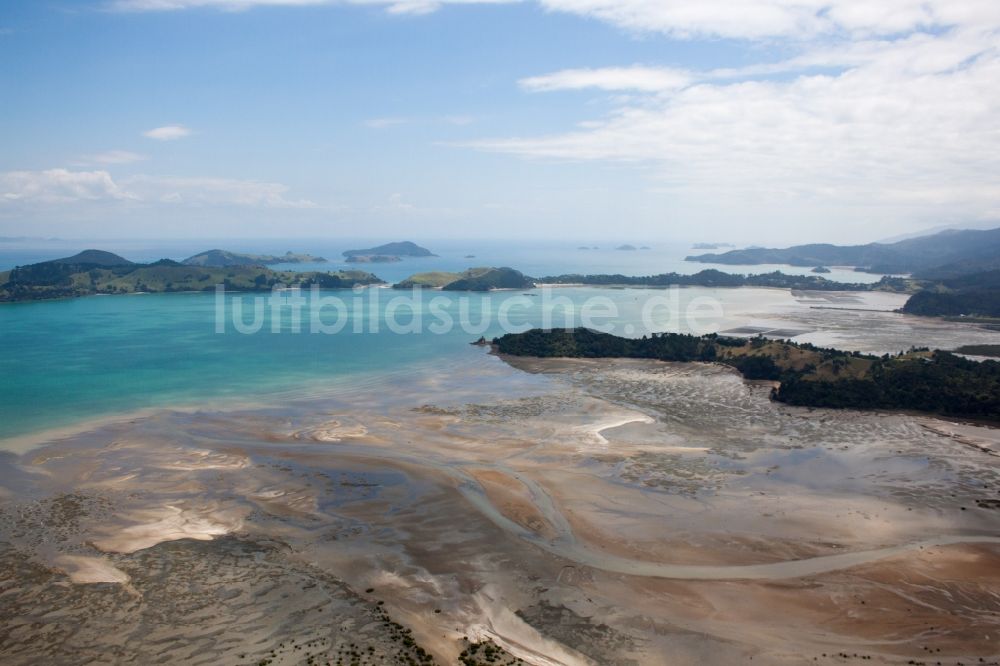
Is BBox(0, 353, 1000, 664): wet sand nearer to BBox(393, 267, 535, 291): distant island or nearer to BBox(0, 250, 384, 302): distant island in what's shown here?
BBox(393, 267, 535, 291): distant island

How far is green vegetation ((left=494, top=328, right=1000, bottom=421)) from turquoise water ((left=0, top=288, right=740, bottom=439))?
15.4 meters

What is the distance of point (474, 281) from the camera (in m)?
147

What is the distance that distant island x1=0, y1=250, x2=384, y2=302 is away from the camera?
12331cm

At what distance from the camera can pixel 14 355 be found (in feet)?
218

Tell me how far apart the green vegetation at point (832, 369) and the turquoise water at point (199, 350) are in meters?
15.4

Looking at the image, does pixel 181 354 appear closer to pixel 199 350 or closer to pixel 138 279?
pixel 199 350

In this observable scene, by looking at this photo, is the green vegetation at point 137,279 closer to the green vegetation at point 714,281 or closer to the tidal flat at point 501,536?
the green vegetation at point 714,281

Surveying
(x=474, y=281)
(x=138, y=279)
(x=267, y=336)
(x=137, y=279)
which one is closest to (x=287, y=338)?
(x=267, y=336)

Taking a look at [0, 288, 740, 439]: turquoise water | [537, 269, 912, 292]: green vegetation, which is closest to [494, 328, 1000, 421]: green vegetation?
[0, 288, 740, 439]: turquoise water

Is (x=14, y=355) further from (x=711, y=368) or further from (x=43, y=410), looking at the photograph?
(x=711, y=368)

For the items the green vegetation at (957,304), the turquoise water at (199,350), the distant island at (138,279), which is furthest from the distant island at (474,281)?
the green vegetation at (957,304)

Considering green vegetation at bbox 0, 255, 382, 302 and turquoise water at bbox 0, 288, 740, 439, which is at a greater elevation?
green vegetation at bbox 0, 255, 382, 302

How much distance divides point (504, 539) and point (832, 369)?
38.1m

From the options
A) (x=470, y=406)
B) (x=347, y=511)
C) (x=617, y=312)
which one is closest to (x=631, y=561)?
(x=347, y=511)
